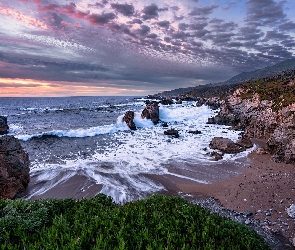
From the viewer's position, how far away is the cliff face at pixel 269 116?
21.1 m

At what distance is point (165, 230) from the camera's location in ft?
17.9

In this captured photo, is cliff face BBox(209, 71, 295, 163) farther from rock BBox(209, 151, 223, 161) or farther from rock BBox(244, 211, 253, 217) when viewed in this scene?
rock BBox(244, 211, 253, 217)

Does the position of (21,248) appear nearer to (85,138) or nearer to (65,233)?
(65,233)

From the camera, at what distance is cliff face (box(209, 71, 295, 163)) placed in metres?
21.1

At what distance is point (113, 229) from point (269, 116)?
32097mm

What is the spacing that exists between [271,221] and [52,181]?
15.8 metres

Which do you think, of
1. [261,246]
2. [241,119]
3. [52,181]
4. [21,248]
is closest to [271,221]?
[261,246]

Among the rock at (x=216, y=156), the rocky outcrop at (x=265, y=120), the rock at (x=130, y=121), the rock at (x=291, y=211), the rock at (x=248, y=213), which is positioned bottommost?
the rock at (x=130, y=121)

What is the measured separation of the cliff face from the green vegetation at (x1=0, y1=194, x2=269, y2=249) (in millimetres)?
17843

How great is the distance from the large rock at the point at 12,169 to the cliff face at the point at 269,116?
22.3m

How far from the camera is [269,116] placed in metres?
31.3

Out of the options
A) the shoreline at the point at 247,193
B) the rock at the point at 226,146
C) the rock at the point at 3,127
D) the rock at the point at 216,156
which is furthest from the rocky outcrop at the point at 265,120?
the rock at the point at 3,127

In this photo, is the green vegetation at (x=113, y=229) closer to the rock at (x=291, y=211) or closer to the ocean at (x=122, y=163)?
the rock at (x=291, y=211)

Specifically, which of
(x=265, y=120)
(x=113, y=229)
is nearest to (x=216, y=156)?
(x=265, y=120)
